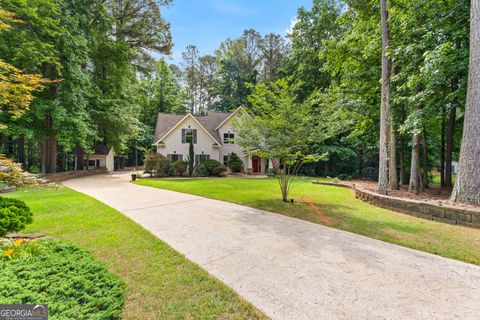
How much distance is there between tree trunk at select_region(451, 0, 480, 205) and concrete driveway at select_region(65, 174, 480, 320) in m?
3.94

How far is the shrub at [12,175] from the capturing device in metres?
3.38

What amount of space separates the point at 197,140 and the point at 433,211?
18.3m

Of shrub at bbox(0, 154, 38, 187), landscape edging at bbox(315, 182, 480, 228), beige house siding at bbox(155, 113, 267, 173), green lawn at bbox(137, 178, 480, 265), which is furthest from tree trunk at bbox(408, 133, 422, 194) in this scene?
beige house siding at bbox(155, 113, 267, 173)

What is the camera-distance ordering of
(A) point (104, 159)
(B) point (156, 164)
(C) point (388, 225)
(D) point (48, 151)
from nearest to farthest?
1. (C) point (388, 225)
2. (D) point (48, 151)
3. (B) point (156, 164)
4. (A) point (104, 159)

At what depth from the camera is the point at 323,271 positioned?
320 cm

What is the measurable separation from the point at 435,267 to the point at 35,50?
19.6 m

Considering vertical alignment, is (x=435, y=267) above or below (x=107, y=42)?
below

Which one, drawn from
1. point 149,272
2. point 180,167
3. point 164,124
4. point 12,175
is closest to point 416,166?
point 149,272

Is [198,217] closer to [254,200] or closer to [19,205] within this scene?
[254,200]

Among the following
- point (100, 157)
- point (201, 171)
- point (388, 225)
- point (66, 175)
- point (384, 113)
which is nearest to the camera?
point (388, 225)

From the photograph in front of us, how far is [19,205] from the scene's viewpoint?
3.93 metres

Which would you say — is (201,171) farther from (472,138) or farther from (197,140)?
(472,138)

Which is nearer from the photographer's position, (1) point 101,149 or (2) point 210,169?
(2) point 210,169

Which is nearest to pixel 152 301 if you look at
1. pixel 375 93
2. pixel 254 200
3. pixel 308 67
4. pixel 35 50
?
pixel 254 200
